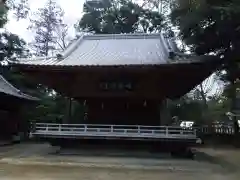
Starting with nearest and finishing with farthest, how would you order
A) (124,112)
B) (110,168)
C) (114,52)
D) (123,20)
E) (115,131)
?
(110,168) < (115,131) < (124,112) < (114,52) < (123,20)

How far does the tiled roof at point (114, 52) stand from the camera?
16422mm

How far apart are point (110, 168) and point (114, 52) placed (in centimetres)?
778

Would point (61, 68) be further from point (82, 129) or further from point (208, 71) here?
point (208, 71)

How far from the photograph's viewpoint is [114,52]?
18984 mm

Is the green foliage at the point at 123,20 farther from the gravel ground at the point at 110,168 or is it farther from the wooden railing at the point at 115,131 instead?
the gravel ground at the point at 110,168

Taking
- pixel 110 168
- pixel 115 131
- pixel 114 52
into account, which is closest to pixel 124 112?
pixel 115 131

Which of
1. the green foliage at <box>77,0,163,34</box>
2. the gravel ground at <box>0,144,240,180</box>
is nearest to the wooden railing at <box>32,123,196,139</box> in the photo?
the gravel ground at <box>0,144,240,180</box>

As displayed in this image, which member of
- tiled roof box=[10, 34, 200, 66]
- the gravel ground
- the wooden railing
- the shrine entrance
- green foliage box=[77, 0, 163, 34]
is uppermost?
green foliage box=[77, 0, 163, 34]

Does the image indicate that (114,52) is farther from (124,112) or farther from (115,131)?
(115,131)

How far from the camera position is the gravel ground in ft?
36.6

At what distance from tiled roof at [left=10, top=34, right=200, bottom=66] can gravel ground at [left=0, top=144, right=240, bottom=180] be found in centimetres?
421

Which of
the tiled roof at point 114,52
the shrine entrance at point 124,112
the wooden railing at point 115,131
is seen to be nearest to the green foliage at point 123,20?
the tiled roof at point 114,52

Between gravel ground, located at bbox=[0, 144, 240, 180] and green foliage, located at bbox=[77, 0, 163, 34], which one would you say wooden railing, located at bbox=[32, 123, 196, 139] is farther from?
green foliage, located at bbox=[77, 0, 163, 34]

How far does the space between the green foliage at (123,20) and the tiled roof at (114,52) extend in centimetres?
1626
